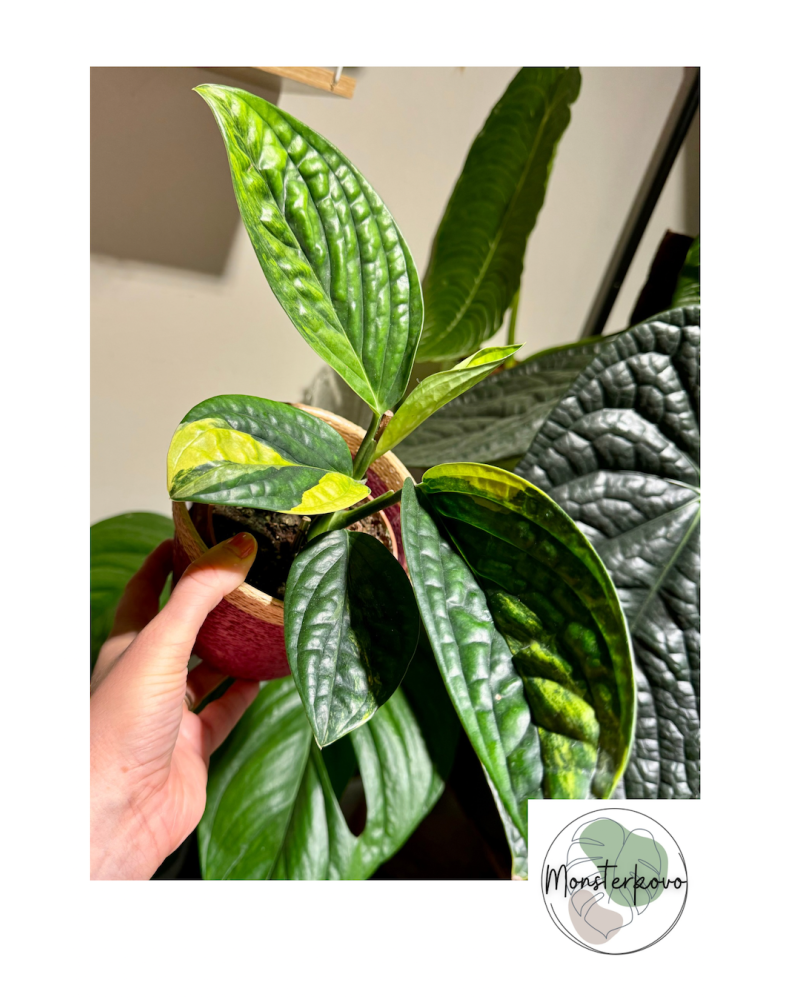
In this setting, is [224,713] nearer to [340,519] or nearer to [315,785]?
[315,785]

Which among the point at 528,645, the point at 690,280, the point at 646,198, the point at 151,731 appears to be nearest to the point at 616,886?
the point at 528,645

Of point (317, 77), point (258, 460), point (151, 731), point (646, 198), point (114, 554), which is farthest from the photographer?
point (646, 198)

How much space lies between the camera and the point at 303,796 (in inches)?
22.1

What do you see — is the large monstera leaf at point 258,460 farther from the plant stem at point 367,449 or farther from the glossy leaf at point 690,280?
the glossy leaf at point 690,280

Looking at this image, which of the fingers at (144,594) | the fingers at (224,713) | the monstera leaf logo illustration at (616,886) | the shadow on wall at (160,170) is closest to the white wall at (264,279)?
the shadow on wall at (160,170)

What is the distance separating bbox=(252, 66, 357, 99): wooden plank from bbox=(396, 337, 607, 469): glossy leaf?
0.31m

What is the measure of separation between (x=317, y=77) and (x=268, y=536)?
1.36 ft

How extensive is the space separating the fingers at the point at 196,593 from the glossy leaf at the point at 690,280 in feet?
1.63

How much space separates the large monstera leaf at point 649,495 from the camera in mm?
443

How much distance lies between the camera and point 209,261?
666 millimetres
